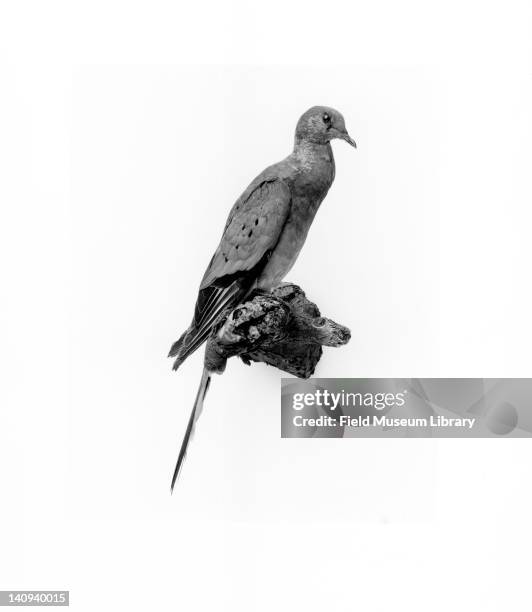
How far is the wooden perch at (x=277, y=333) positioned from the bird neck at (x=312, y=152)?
1.05 ft

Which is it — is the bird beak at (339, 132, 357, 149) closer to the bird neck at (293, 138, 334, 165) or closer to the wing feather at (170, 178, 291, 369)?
the bird neck at (293, 138, 334, 165)

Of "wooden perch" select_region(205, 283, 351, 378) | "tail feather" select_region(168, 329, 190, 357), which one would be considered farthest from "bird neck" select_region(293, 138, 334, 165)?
"tail feather" select_region(168, 329, 190, 357)

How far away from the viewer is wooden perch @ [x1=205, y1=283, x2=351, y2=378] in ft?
5.85

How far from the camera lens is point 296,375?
201cm

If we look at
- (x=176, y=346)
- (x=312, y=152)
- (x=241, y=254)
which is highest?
(x=312, y=152)

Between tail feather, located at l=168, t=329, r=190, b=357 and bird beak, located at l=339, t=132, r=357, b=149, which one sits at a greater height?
bird beak, located at l=339, t=132, r=357, b=149

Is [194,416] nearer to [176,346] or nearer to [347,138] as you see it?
[176,346]

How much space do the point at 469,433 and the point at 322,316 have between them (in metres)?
0.50

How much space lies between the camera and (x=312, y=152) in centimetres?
185

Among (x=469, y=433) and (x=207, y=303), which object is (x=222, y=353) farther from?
(x=469, y=433)

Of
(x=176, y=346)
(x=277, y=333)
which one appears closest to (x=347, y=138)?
(x=277, y=333)

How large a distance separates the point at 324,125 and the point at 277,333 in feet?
1.68

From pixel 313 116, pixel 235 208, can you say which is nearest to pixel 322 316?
pixel 235 208

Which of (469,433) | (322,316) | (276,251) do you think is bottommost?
(469,433)
